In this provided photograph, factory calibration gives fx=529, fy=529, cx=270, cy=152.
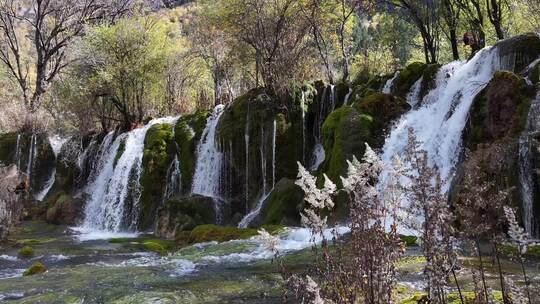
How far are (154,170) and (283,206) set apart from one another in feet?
26.9

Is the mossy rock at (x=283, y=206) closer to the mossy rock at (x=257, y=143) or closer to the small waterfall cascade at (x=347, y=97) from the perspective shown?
the mossy rock at (x=257, y=143)

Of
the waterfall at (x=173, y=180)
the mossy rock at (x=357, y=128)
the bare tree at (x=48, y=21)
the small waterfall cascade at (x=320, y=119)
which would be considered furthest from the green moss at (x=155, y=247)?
the bare tree at (x=48, y=21)

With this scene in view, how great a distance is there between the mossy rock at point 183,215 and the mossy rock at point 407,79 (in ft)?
24.1

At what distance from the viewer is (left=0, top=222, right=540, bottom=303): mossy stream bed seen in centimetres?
707

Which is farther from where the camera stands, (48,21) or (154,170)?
(48,21)

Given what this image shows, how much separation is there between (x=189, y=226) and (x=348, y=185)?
13884mm

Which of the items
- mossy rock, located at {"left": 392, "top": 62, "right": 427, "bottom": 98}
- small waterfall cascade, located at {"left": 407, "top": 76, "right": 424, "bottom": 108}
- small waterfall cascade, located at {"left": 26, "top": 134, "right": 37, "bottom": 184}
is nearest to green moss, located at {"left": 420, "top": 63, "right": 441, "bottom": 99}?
small waterfall cascade, located at {"left": 407, "top": 76, "right": 424, "bottom": 108}

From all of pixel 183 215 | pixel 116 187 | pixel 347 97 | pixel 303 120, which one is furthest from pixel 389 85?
pixel 116 187

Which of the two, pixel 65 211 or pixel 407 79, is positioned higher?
pixel 407 79

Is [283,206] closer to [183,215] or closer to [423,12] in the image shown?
[183,215]

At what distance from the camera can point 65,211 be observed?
22.9 meters

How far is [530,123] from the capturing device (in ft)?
36.1

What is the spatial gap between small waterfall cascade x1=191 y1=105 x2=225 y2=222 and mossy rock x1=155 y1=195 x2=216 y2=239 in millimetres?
1277

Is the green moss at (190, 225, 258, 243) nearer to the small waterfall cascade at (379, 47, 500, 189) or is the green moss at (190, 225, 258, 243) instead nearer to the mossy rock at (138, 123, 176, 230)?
the small waterfall cascade at (379, 47, 500, 189)
